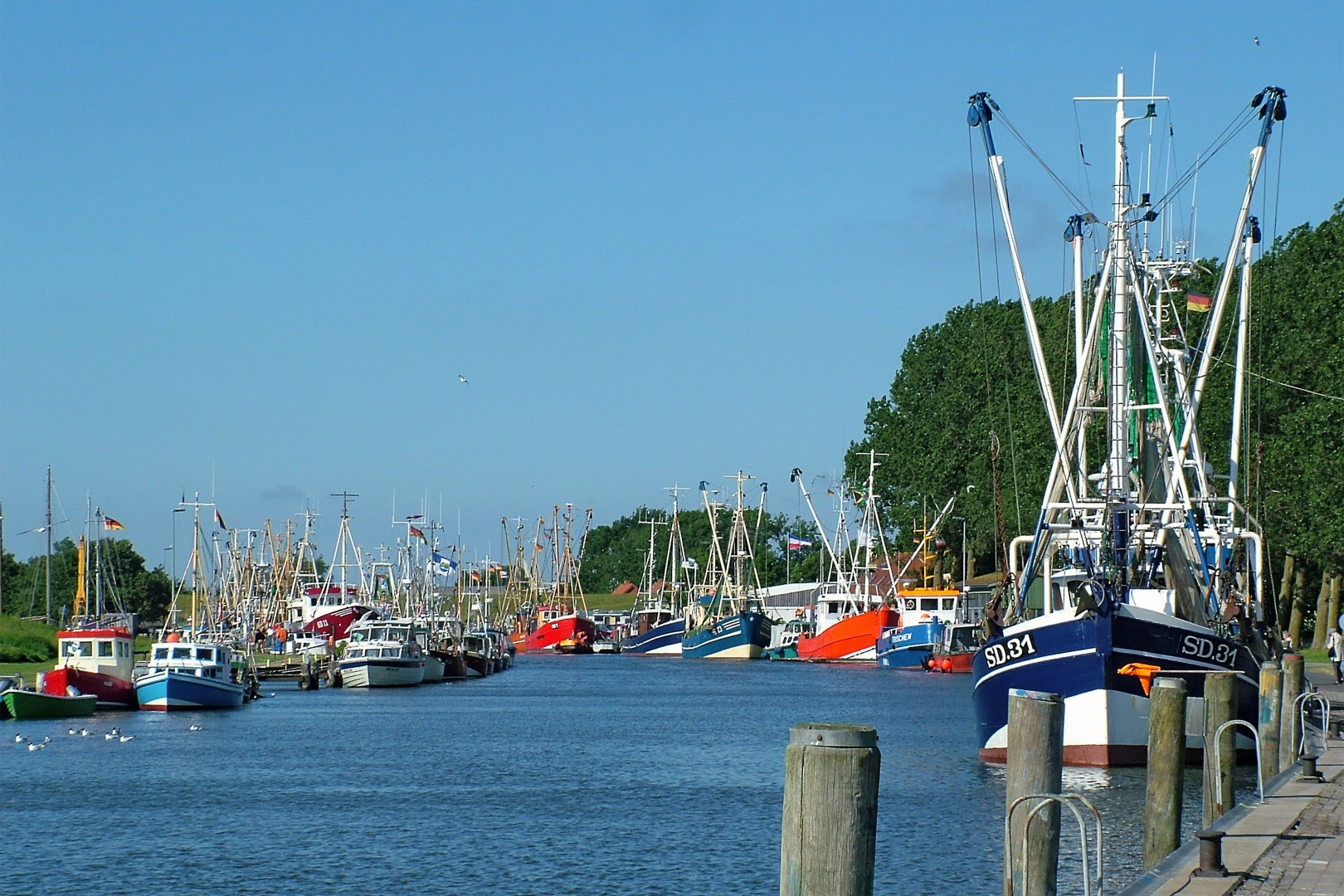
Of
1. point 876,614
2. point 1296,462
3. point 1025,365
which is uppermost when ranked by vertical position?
point 1025,365

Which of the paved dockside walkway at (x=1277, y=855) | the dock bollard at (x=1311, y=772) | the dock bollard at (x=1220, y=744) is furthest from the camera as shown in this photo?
the dock bollard at (x=1311, y=772)

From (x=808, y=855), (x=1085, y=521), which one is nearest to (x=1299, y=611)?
(x=1085, y=521)

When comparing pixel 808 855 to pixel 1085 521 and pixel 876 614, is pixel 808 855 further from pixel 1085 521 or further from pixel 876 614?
pixel 876 614

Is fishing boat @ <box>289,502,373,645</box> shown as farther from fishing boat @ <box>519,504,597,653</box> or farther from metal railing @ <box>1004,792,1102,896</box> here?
metal railing @ <box>1004,792,1102,896</box>

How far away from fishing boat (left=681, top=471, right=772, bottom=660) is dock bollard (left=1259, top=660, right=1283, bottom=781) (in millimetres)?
94831

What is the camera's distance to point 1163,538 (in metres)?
37.5

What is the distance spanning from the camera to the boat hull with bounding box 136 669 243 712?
6512 cm

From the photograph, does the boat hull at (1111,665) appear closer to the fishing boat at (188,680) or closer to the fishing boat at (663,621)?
the fishing boat at (188,680)

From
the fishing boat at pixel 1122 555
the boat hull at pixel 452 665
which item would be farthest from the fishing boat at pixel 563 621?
the fishing boat at pixel 1122 555

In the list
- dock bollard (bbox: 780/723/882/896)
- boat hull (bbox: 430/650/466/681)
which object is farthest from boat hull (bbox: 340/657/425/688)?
dock bollard (bbox: 780/723/882/896)

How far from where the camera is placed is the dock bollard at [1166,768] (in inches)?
818

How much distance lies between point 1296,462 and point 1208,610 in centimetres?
3266

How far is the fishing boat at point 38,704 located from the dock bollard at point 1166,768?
4861 cm

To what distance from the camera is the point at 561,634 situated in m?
160
